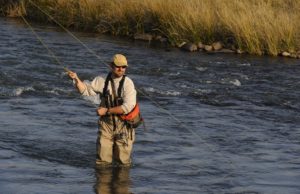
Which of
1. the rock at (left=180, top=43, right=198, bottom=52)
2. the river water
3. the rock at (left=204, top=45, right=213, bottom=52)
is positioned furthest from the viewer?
the rock at (left=204, top=45, right=213, bottom=52)

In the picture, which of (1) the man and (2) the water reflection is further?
(2) the water reflection

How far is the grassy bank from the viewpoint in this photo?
69.8ft

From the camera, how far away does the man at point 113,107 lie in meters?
9.89

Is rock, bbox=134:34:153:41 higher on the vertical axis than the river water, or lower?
higher

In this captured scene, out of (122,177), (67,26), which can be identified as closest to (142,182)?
(122,177)

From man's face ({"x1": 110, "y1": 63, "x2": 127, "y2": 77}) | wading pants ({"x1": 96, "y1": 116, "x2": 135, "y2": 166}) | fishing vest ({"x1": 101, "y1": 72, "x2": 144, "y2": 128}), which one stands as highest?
man's face ({"x1": 110, "y1": 63, "x2": 127, "y2": 77})

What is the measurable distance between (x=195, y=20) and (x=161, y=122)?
8.23m

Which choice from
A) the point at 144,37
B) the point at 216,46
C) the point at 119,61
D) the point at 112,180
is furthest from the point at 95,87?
the point at 144,37

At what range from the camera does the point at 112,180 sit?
34.2 feet

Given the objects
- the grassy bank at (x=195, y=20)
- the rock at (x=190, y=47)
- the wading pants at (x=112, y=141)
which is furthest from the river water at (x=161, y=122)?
the grassy bank at (x=195, y=20)

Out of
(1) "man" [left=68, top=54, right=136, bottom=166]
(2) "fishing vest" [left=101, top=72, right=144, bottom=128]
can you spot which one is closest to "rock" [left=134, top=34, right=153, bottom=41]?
(1) "man" [left=68, top=54, right=136, bottom=166]

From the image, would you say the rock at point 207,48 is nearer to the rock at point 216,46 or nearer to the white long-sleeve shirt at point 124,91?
the rock at point 216,46

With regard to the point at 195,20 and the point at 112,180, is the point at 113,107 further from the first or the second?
the point at 195,20

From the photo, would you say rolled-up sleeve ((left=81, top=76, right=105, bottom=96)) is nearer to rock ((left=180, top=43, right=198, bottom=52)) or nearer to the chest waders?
the chest waders
